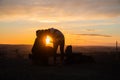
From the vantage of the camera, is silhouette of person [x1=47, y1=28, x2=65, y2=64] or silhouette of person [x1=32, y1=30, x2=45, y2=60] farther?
silhouette of person [x1=47, y1=28, x2=65, y2=64]

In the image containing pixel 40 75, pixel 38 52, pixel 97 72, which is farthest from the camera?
pixel 38 52

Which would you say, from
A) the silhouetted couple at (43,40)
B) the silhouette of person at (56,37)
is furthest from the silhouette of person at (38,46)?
the silhouette of person at (56,37)

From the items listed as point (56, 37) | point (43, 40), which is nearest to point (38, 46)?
point (43, 40)

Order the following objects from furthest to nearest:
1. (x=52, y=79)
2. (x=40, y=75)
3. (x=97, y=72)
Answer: (x=97, y=72) → (x=40, y=75) → (x=52, y=79)

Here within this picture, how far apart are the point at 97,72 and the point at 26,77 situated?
4.27 meters

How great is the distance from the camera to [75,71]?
763 inches

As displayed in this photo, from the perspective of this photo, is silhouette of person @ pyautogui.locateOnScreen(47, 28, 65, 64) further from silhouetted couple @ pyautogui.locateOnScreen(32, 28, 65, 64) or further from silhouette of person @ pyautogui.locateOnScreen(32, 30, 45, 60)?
silhouette of person @ pyautogui.locateOnScreen(32, 30, 45, 60)

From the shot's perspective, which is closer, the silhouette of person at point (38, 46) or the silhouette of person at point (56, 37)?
the silhouette of person at point (38, 46)

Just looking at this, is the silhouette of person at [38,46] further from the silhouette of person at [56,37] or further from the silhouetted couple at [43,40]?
the silhouette of person at [56,37]

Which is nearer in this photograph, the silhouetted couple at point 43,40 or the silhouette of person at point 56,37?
the silhouetted couple at point 43,40

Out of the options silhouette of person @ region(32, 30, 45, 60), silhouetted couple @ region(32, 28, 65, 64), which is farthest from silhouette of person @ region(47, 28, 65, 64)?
silhouette of person @ region(32, 30, 45, 60)

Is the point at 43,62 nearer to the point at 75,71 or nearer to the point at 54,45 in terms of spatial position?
the point at 54,45

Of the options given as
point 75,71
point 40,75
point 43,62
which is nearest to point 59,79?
point 40,75

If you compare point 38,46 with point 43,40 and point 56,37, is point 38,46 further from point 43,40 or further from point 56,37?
point 56,37
